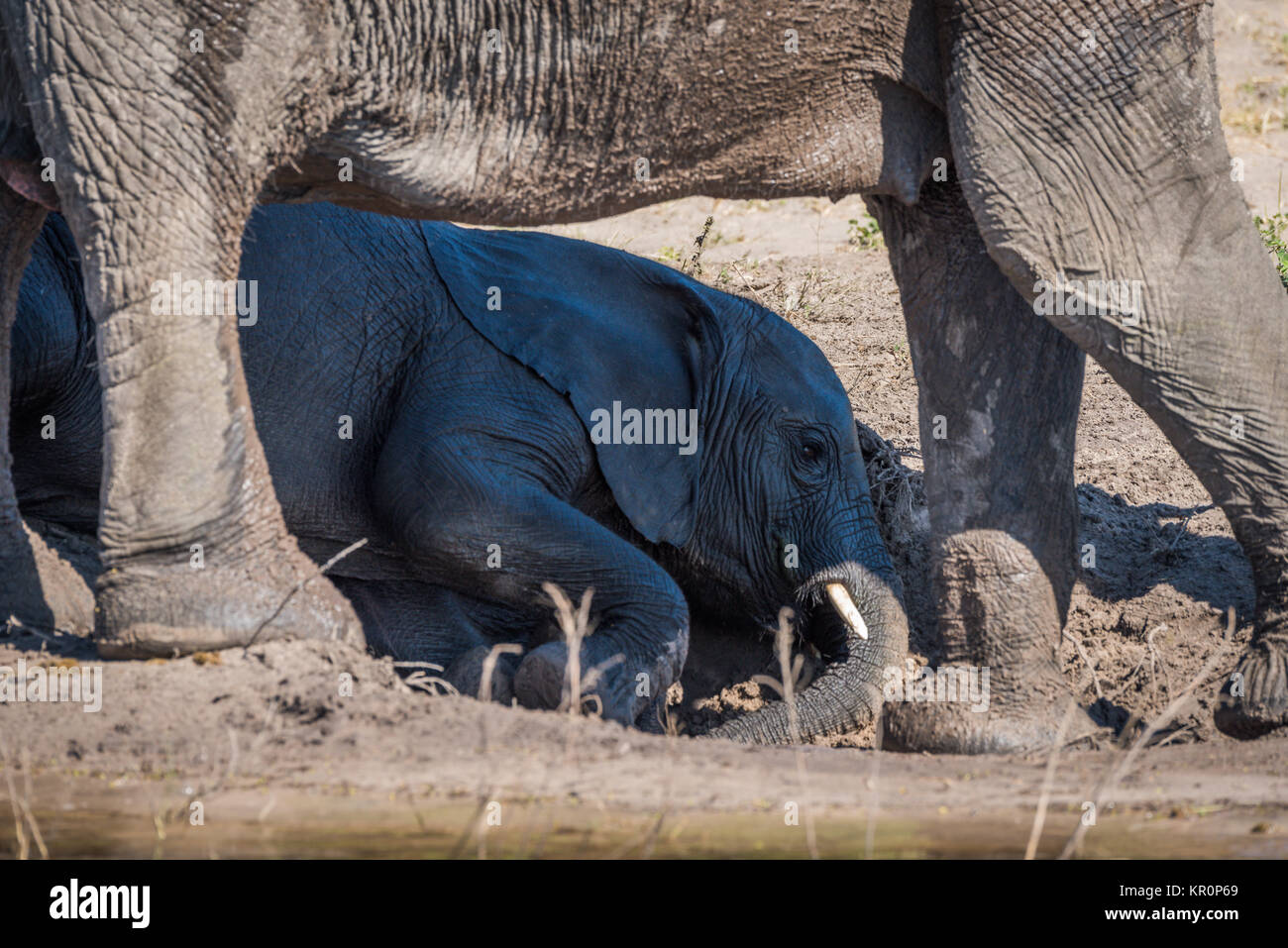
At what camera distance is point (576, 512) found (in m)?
5.19

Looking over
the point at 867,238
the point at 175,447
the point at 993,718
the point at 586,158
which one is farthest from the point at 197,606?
the point at 867,238

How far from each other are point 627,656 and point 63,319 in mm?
1926

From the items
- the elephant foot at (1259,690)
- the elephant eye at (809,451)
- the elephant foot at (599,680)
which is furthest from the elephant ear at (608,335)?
the elephant foot at (1259,690)

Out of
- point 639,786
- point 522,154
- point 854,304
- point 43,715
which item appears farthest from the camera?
point 854,304

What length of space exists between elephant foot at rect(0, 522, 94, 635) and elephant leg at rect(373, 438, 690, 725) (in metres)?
1.01

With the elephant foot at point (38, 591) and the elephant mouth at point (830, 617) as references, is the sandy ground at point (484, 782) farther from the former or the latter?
the elephant mouth at point (830, 617)

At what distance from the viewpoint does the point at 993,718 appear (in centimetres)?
451

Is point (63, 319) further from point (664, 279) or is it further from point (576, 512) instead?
point (664, 279)

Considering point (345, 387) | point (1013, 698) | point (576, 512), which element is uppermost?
point (345, 387)

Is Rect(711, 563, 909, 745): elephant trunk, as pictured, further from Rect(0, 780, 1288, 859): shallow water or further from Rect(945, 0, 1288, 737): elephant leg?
Rect(0, 780, 1288, 859): shallow water

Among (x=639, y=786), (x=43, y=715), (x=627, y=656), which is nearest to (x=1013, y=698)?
(x=627, y=656)

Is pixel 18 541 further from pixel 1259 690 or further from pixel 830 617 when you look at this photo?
pixel 1259 690

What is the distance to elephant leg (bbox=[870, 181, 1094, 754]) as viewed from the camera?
14.8ft

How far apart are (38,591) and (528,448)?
158 centimetres
